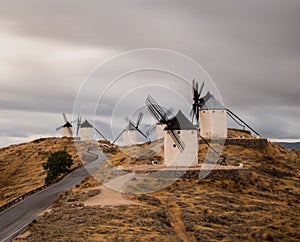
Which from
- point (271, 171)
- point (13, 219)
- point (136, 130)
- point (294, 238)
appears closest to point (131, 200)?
point (13, 219)

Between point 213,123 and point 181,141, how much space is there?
19407 mm

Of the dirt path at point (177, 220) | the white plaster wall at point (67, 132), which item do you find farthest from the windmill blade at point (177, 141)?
the white plaster wall at point (67, 132)

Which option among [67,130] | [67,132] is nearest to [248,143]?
[67,130]

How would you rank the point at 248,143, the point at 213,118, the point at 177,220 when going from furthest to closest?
1. the point at 213,118
2. the point at 248,143
3. the point at 177,220

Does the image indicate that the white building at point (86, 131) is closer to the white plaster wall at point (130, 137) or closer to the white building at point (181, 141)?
the white plaster wall at point (130, 137)

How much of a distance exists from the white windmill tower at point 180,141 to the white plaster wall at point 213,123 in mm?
17606

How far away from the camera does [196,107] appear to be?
225 ft

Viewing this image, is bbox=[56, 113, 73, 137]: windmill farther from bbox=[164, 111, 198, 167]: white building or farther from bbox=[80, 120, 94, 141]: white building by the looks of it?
bbox=[164, 111, 198, 167]: white building

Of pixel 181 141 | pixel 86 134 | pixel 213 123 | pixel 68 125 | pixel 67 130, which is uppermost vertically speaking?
pixel 68 125

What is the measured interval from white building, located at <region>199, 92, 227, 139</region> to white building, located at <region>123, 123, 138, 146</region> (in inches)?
1135

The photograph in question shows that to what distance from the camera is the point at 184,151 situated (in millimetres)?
54000

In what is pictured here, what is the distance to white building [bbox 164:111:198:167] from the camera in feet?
176

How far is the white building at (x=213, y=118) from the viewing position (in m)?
71.6

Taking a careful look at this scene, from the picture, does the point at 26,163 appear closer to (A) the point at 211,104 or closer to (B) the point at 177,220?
(A) the point at 211,104
